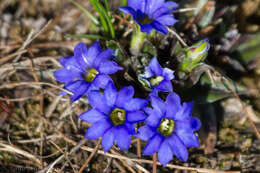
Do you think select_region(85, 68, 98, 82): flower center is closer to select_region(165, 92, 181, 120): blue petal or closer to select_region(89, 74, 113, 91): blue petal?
select_region(89, 74, 113, 91): blue petal

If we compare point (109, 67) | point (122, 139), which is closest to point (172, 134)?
point (122, 139)

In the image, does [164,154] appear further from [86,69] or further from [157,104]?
[86,69]

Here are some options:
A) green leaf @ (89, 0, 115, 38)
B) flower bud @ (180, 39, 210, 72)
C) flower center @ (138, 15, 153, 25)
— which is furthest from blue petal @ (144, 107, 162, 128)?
green leaf @ (89, 0, 115, 38)

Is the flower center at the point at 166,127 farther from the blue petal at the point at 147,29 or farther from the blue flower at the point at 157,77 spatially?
the blue petal at the point at 147,29

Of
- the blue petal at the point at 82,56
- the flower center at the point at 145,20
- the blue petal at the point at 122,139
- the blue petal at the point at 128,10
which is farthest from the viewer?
the flower center at the point at 145,20

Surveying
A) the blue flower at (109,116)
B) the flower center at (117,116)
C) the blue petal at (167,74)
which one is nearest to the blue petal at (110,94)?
the blue flower at (109,116)
